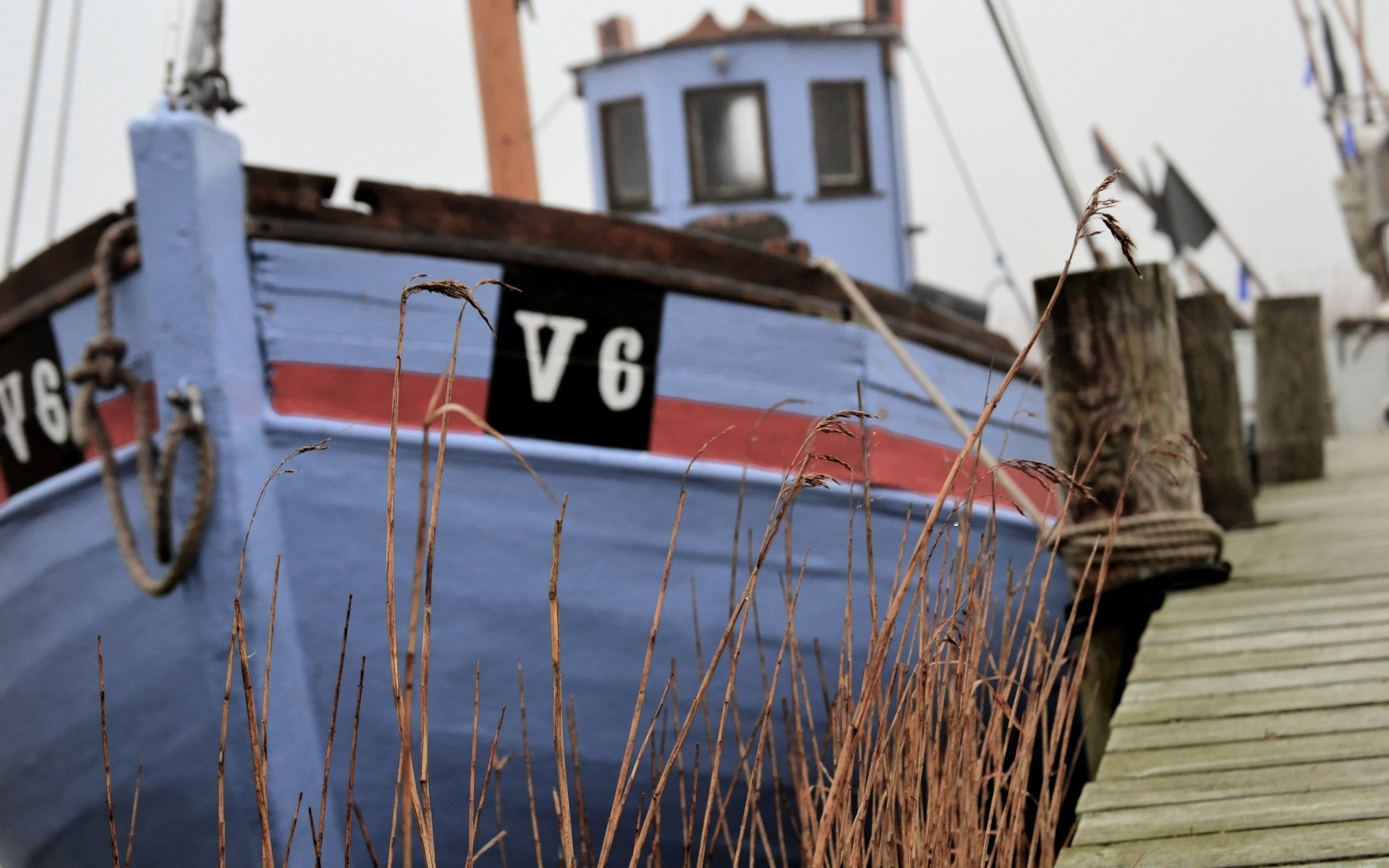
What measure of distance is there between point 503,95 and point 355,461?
197 cm

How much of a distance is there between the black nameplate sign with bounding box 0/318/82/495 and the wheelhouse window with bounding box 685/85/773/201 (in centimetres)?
327

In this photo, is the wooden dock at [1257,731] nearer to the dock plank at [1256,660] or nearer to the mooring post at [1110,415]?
the dock plank at [1256,660]

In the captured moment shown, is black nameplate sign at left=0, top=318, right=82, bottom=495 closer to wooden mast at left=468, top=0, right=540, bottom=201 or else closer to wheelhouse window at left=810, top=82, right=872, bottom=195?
wooden mast at left=468, top=0, right=540, bottom=201

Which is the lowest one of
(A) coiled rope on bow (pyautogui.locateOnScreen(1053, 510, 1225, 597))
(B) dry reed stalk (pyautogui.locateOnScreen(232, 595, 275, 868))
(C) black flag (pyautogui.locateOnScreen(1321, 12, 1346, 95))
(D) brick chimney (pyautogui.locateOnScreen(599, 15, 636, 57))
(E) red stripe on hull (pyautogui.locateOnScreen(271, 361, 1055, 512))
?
(A) coiled rope on bow (pyautogui.locateOnScreen(1053, 510, 1225, 597))

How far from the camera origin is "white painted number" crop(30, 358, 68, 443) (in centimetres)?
310

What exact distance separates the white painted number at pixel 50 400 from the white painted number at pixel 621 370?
1223 millimetres

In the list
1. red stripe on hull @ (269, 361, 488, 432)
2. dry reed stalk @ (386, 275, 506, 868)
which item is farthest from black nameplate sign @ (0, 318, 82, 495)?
dry reed stalk @ (386, 275, 506, 868)

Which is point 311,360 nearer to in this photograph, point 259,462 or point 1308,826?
point 259,462

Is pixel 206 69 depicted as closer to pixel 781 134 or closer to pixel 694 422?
A: pixel 694 422

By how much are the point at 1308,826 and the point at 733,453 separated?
181cm

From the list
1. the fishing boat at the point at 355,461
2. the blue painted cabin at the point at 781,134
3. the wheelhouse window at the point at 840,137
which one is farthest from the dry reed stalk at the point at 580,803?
the wheelhouse window at the point at 840,137

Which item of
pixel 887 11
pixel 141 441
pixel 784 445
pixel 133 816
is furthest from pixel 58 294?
pixel 887 11

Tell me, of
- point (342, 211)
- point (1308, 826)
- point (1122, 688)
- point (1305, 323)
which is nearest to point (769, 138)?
point (1305, 323)

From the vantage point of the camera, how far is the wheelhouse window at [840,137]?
19.6 feet
